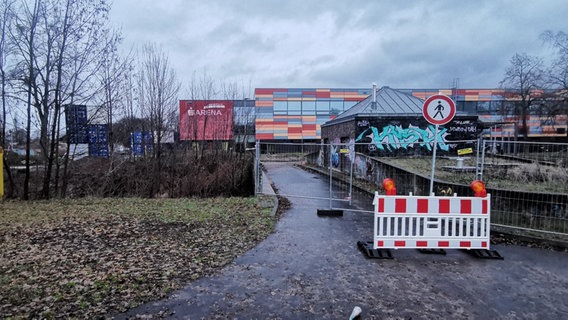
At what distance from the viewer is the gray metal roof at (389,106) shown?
1848 centimetres

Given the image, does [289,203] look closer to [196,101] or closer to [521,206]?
[521,206]

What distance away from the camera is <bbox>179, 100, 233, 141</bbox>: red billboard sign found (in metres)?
17.8

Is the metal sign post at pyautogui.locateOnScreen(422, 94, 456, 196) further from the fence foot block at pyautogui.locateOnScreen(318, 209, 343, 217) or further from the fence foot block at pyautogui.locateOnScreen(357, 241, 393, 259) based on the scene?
the fence foot block at pyautogui.locateOnScreen(318, 209, 343, 217)

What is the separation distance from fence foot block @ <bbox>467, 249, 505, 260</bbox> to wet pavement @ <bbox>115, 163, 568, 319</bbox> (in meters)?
0.13

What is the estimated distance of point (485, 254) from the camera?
19.6 feet

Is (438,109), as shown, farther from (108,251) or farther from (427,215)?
(108,251)

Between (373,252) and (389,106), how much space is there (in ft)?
50.2

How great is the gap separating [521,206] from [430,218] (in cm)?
292

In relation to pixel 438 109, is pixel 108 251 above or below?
below

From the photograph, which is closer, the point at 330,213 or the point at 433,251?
the point at 433,251

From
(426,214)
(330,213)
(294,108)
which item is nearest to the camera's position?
(426,214)

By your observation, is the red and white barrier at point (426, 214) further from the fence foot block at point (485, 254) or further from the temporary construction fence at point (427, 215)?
the fence foot block at point (485, 254)

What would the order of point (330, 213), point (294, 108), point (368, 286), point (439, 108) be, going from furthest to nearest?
point (294, 108)
point (330, 213)
point (439, 108)
point (368, 286)

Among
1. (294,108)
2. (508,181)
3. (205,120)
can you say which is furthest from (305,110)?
(508,181)
